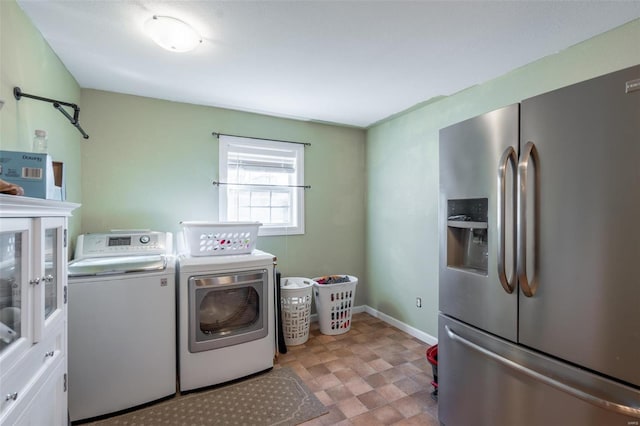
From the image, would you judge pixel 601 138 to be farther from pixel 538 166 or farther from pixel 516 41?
pixel 516 41

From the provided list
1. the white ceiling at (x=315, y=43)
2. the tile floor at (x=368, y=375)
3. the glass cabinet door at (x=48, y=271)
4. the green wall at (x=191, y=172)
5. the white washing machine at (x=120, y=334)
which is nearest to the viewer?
the glass cabinet door at (x=48, y=271)

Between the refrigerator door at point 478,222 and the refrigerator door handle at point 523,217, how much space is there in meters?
0.04

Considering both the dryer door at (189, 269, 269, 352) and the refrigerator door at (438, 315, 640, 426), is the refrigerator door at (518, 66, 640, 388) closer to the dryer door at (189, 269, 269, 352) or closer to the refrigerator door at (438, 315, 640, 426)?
the refrigerator door at (438, 315, 640, 426)

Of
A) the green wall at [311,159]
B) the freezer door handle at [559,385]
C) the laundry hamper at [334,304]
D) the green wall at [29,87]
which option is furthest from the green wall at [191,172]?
the freezer door handle at [559,385]

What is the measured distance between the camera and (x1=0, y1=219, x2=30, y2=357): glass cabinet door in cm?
94

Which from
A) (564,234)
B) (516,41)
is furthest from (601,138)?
(516,41)

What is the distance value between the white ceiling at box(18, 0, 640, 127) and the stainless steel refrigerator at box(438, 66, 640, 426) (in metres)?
0.63

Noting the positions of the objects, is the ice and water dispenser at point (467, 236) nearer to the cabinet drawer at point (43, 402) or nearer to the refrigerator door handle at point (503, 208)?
the refrigerator door handle at point (503, 208)

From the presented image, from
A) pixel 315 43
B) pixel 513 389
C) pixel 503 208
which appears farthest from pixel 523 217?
pixel 315 43

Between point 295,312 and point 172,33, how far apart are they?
240 cm

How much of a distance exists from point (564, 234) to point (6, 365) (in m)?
2.00

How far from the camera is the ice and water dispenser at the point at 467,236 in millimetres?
1593

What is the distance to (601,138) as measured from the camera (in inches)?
42.4

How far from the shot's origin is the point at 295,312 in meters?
2.79
